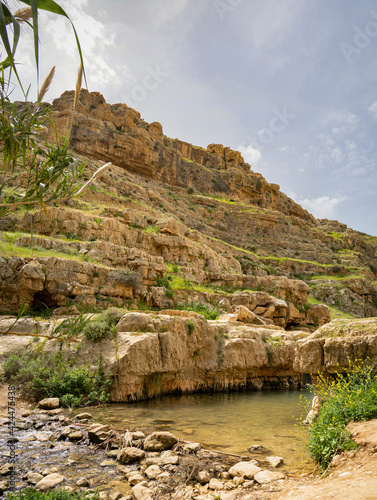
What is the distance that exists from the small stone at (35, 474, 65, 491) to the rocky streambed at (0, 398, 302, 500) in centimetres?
1

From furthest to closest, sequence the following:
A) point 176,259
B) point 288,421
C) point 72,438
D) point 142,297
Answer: point 176,259 → point 142,297 → point 288,421 → point 72,438

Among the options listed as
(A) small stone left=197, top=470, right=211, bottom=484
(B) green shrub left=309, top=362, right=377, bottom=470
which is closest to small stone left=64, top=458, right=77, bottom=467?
(A) small stone left=197, top=470, right=211, bottom=484

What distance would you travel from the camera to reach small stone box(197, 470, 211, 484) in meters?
5.26

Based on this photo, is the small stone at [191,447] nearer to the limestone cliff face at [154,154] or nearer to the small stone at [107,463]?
the small stone at [107,463]

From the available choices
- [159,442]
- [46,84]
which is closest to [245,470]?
[159,442]

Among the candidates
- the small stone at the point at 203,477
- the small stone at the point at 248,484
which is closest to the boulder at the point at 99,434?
the small stone at the point at 203,477

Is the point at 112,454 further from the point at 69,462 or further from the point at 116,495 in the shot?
the point at 116,495

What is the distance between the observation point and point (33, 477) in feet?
17.4

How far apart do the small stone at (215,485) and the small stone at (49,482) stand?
→ 2412 mm

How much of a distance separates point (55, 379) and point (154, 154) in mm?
62365

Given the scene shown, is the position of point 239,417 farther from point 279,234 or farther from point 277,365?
point 279,234

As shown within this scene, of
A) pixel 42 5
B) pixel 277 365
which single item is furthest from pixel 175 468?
pixel 277 365

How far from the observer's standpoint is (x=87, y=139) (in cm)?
5944

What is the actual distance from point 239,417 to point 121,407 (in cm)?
412
